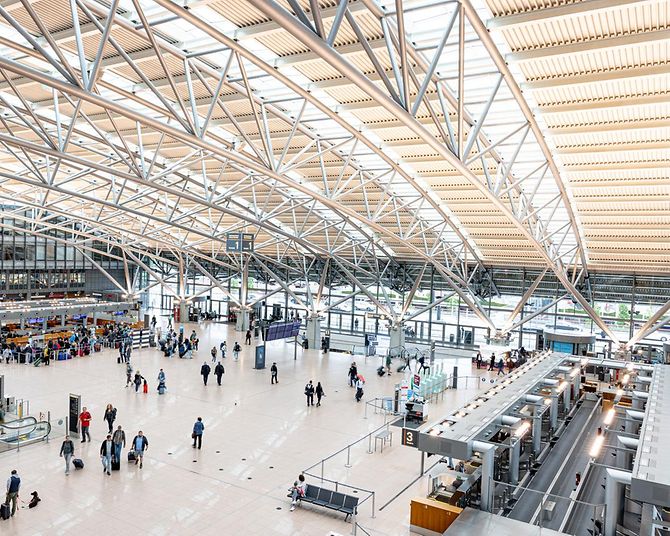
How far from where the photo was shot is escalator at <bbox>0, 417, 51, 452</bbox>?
687 inches

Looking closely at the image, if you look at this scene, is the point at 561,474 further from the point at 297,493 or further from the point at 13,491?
the point at 13,491

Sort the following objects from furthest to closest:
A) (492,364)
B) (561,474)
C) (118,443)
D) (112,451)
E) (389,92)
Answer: (492,364) → (561,474) → (118,443) → (112,451) → (389,92)

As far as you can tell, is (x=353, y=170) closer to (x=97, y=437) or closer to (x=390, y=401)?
(x=390, y=401)

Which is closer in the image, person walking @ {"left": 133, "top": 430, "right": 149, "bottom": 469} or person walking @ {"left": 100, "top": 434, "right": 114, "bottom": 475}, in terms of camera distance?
person walking @ {"left": 100, "top": 434, "right": 114, "bottom": 475}

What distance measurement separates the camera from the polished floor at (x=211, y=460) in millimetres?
13312

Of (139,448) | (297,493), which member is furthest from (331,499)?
(139,448)

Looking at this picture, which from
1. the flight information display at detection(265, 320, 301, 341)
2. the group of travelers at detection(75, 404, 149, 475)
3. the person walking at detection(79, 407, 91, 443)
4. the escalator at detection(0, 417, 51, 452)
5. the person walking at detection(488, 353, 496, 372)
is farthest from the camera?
the person walking at detection(488, 353, 496, 372)

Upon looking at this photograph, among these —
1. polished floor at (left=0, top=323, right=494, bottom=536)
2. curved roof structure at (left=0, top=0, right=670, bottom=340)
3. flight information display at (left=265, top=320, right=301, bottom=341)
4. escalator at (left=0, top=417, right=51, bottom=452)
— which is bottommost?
polished floor at (left=0, top=323, right=494, bottom=536)

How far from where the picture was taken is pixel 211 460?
56.5 feet

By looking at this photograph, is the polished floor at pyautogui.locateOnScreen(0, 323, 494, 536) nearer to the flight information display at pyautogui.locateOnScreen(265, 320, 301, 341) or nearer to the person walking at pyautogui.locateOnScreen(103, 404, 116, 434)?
the person walking at pyautogui.locateOnScreen(103, 404, 116, 434)

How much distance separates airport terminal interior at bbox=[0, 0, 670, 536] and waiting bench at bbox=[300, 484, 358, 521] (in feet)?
0.19

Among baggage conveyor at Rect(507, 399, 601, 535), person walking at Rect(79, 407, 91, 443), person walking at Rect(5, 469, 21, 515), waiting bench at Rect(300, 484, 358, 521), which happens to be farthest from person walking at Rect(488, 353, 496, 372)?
person walking at Rect(5, 469, 21, 515)

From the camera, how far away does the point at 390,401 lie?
78.5 feet

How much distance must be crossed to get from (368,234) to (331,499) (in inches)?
861
